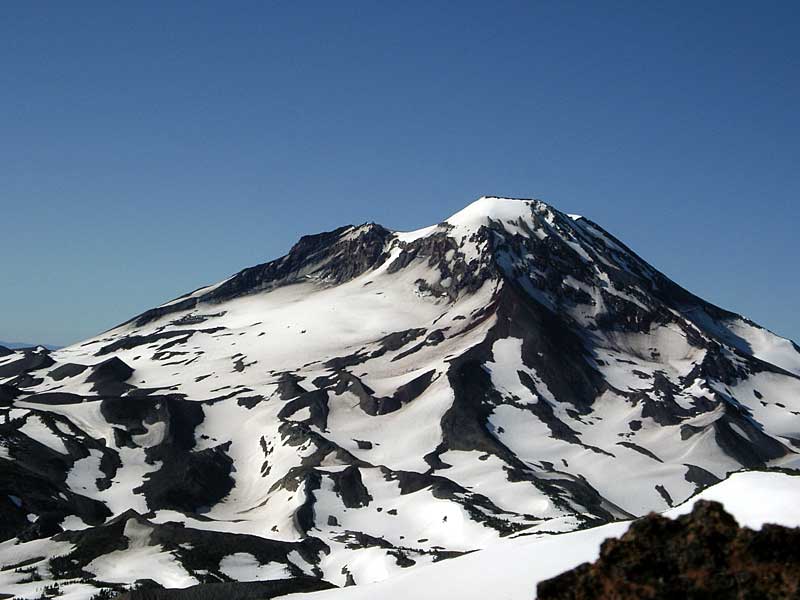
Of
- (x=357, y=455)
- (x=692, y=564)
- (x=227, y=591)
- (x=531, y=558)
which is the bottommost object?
(x=227, y=591)

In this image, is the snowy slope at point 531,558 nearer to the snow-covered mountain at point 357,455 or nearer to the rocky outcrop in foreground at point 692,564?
the snow-covered mountain at point 357,455

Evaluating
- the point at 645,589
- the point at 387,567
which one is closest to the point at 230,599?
the point at 387,567

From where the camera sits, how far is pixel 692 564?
66.0 feet

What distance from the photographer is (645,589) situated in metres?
19.4

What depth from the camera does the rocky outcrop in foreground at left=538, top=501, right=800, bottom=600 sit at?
19312mm

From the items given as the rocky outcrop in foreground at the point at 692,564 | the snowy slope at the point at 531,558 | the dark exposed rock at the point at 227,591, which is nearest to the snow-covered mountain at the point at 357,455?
the dark exposed rock at the point at 227,591

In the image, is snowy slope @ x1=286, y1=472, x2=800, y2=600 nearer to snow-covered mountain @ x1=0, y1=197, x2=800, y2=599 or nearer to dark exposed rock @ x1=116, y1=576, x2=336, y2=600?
dark exposed rock @ x1=116, y1=576, x2=336, y2=600

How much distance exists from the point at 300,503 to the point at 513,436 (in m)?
50.7

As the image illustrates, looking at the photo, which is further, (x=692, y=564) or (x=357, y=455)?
(x=357, y=455)

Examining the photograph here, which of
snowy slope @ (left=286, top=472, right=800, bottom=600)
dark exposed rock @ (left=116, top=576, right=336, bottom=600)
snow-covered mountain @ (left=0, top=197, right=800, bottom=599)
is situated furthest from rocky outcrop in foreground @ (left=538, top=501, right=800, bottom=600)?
snow-covered mountain @ (left=0, top=197, right=800, bottom=599)

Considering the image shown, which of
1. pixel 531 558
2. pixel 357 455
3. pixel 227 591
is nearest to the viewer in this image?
pixel 531 558

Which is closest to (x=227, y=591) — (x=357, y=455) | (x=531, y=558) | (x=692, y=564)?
(x=531, y=558)

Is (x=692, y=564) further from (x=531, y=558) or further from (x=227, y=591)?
(x=227, y=591)

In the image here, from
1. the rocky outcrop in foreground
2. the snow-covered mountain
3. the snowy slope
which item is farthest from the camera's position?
the snow-covered mountain
